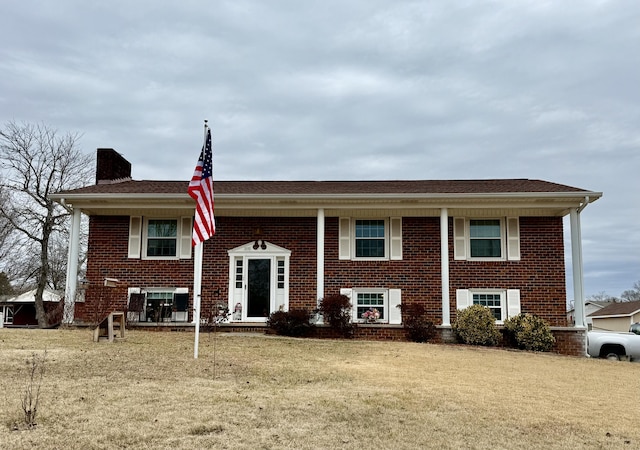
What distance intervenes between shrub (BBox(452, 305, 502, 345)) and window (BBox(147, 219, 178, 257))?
825 cm

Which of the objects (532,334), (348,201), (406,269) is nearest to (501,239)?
(406,269)

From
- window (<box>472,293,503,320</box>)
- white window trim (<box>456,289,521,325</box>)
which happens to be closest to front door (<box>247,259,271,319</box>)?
white window trim (<box>456,289,521,325</box>)

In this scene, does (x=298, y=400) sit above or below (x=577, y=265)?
below

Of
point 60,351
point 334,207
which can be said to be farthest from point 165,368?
point 334,207

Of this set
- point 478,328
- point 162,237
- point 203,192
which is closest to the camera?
point 203,192

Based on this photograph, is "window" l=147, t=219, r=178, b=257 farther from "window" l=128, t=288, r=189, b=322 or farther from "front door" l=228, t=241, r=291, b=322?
"front door" l=228, t=241, r=291, b=322

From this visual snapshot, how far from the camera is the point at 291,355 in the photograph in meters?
10.6

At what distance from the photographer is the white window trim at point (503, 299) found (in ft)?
53.7

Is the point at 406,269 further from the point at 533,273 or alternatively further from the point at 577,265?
the point at 577,265

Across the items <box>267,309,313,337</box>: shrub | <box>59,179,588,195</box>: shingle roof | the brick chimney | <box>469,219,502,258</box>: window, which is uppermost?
the brick chimney

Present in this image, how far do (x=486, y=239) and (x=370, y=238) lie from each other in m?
3.29

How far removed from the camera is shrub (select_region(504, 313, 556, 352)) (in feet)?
48.0

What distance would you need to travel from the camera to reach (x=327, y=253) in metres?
16.9

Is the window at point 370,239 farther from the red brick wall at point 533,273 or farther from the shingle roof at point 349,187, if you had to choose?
the red brick wall at point 533,273
